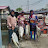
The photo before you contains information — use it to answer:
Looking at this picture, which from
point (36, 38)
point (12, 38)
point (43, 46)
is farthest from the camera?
point (36, 38)

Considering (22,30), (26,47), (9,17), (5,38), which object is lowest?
(26,47)

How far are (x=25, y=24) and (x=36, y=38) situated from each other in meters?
0.91

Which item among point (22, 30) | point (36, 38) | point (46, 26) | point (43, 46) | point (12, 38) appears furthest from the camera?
point (46, 26)

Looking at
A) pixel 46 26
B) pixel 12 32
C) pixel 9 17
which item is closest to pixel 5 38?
pixel 12 32

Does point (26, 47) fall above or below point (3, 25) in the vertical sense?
below

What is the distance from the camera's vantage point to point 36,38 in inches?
224

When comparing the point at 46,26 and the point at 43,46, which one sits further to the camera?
the point at 46,26

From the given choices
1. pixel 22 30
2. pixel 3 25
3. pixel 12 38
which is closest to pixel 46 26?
pixel 22 30

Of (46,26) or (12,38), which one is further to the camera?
(46,26)

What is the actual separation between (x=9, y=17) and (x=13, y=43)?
1048 mm

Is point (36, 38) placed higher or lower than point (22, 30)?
lower

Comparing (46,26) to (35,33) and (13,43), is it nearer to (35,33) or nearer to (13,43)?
(35,33)

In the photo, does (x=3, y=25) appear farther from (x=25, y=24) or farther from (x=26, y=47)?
(x=26, y=47)

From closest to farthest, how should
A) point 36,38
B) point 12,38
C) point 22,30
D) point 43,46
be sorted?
point 12,38
point 43,46
point 22,30
point 36,38
